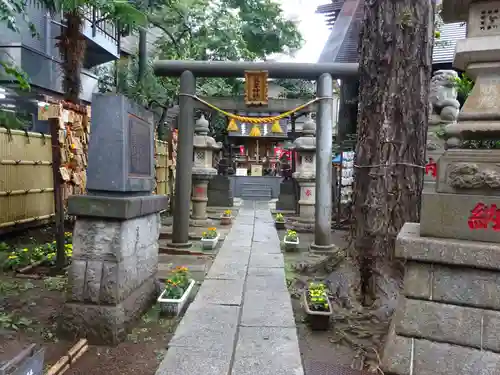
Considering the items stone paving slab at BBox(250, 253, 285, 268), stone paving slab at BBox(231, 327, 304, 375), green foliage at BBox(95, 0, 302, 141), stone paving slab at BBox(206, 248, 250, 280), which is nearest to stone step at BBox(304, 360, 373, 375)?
stone paving slab at BBox(231, 327, 304, 375)

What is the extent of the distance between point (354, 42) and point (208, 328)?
1523 cm

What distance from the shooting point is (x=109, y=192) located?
3650mm

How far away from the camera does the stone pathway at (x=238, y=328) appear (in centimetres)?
291

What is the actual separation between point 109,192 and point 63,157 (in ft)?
8.17

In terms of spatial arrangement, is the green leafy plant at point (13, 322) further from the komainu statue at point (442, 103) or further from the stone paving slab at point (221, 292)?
the komainu statue at point (442, 103)

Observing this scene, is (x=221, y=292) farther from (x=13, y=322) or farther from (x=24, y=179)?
(x=24, y=179)

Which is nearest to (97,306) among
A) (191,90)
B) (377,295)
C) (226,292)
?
(226,292)

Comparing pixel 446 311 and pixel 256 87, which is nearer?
pixel 446 311

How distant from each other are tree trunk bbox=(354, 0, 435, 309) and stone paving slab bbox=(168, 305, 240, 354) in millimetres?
1592

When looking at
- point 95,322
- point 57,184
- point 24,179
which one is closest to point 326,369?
point 95,322

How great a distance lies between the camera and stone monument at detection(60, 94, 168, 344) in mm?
3443

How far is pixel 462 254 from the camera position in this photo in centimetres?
269

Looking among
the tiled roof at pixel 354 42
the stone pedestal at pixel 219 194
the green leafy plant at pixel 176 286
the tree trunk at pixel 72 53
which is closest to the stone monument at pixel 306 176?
the tiled roof at pixel 354 42

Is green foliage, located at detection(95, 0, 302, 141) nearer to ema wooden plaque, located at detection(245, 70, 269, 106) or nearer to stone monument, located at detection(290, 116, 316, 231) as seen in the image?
stone monument, located at detection(290, 116, 316, 231)
